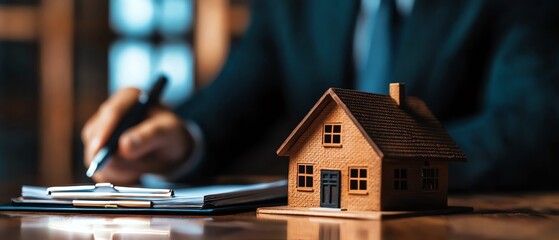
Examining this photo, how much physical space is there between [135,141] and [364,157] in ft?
1.97

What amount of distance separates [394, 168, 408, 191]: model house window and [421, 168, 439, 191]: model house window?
0.03 metres

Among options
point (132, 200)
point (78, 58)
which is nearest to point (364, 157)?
point (132, 200)

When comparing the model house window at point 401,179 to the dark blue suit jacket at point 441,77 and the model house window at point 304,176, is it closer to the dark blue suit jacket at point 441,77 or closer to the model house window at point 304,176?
the model house window at point 304,176

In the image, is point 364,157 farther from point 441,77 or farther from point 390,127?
point 441,77

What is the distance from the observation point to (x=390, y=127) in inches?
38.1

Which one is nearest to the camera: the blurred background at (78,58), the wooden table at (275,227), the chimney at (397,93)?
the wooden table at (275,227)

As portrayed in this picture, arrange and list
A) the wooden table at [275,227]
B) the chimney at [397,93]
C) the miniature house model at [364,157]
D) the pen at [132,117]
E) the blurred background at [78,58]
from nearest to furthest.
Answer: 1. the wooden table at [275,227]
2. the miniature house model at [364,157]
3. the chimney at [397,93]
4. the pen at [132,117]
5. the blurred background at [78,58]

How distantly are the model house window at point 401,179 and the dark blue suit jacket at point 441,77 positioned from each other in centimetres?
64

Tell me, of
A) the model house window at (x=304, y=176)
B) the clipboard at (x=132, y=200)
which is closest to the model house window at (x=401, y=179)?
the model house window at (x=304, y=176)

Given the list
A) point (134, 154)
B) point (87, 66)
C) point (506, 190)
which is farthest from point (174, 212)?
point (87, 66)

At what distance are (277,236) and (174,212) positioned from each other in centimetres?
25

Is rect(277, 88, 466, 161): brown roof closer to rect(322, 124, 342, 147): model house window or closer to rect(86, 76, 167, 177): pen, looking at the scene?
rect(322, 124, 342, 147): model house window

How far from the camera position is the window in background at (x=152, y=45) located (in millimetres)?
3066

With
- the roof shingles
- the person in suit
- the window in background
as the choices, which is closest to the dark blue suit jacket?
the person in suit
